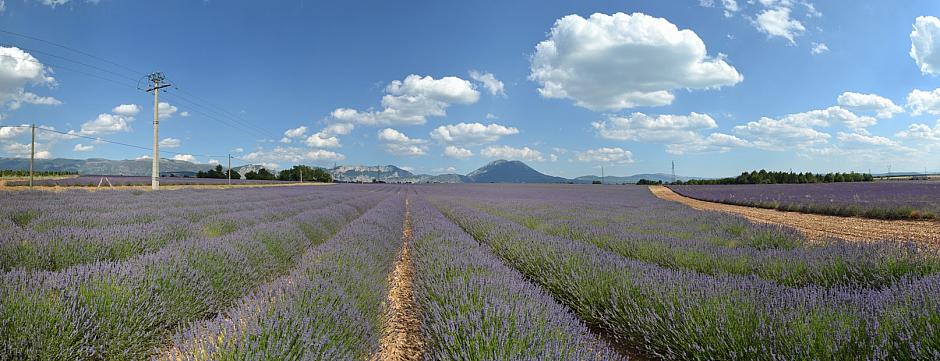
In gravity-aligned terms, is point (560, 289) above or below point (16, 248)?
below

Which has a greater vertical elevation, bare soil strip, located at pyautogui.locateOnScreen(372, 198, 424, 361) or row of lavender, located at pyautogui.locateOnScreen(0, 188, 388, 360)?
row of lavender, located at pyautogui.locateOnScreen(0, 188, 388, 360)

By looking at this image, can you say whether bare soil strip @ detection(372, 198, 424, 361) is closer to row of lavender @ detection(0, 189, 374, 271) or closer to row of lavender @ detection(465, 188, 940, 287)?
row of lavender @ detection(465, 188, 940, 287)

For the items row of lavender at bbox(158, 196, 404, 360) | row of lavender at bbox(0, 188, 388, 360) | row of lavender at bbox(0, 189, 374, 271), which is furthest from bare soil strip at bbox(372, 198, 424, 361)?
row of lavender at bbox(0, 189, 374, 271)

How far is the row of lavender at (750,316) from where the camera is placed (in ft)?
5.77

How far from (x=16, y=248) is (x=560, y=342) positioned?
514 centimetres

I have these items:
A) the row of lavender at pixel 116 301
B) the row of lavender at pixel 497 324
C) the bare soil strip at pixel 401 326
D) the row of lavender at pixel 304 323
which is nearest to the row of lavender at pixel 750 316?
the row of lavender at pixel 497 324

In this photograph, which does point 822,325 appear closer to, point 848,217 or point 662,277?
point 662,277

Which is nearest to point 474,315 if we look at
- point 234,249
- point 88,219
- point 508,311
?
point 508,311

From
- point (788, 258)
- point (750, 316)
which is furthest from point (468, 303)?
point (788, 258)

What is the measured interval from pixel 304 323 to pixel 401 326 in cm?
153

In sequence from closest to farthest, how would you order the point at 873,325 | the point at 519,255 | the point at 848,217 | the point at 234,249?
the point at 873,325
the point at 234,249
the point at 519,255
the point at 848,217

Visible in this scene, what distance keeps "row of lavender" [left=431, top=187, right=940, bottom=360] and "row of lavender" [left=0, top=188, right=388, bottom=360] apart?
9.73 feet

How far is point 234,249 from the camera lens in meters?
4.11

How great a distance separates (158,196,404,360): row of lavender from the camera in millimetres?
1771
